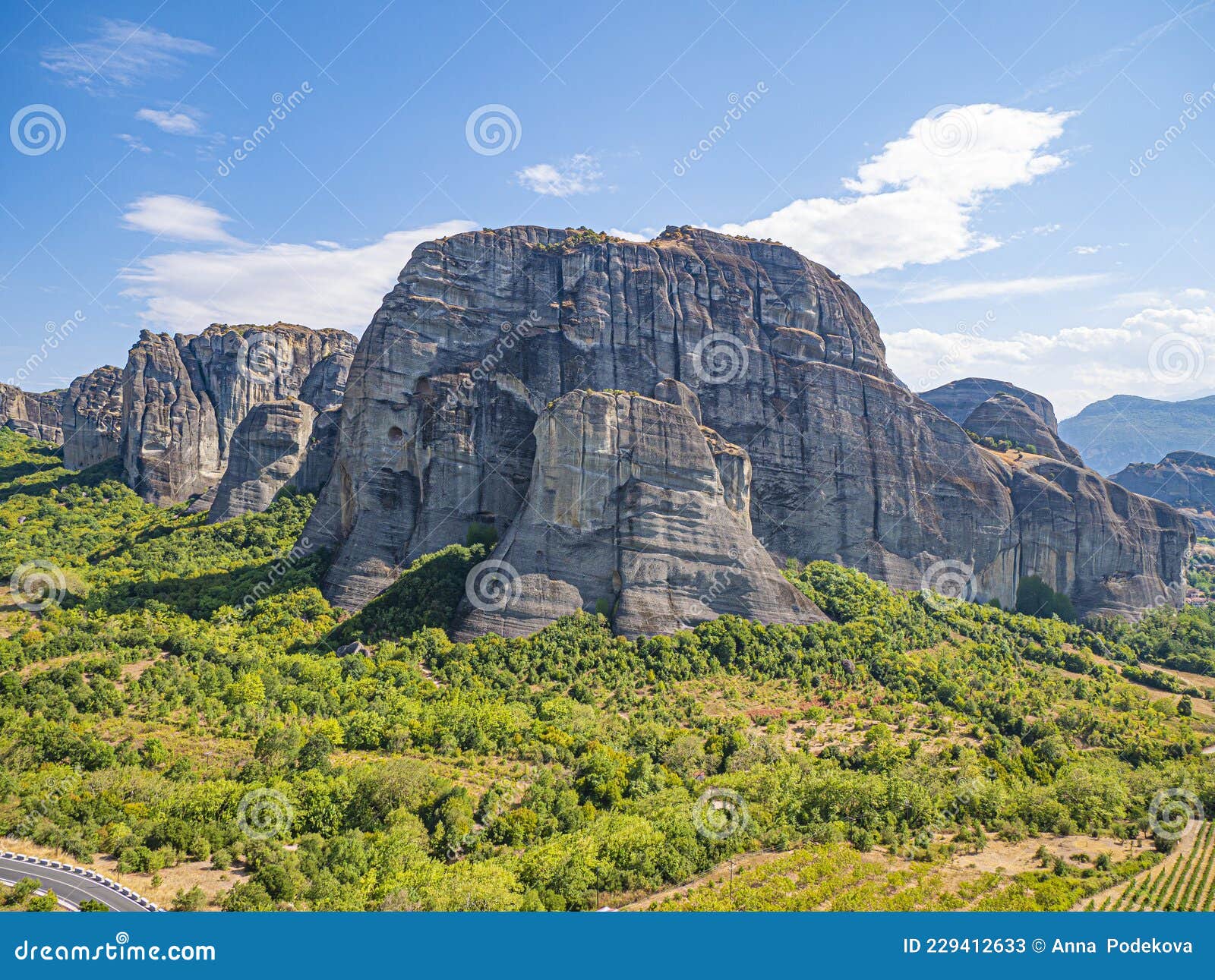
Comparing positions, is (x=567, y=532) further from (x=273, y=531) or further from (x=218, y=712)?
(x=273, y=531)

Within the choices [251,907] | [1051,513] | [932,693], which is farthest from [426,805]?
[1051,513]

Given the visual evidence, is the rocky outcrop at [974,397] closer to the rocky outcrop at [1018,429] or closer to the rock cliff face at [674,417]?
the rocky outcrop at [1018,429]

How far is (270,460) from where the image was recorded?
64.7 m

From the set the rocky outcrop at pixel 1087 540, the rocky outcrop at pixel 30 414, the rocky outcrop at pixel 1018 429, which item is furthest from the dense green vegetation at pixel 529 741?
the rocky outcrop at pixel 30 414

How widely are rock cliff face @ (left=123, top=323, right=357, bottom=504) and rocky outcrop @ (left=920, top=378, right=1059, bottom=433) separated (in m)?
68.9

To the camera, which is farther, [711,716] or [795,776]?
[711,716]

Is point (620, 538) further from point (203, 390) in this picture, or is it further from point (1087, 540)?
point (203, 390)

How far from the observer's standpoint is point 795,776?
1175 inches

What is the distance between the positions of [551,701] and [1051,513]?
4253 centimetres

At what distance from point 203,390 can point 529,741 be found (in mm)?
70475

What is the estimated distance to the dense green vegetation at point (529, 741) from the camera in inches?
930

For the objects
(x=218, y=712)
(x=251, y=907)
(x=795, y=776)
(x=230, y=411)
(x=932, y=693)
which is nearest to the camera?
(x=251, y=907)

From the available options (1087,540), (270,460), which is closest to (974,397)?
(1087,540)

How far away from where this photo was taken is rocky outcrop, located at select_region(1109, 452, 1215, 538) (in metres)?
106
